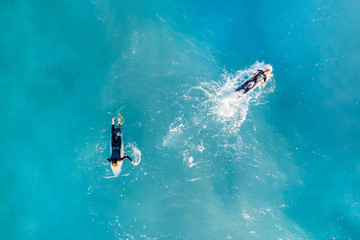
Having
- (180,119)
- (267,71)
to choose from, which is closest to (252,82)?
(267,71)

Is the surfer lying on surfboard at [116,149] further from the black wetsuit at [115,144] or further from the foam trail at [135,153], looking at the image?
the foam trail at [135,153]

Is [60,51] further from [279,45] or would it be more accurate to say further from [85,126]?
[279,45]

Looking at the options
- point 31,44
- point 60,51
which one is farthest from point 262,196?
point 31,44

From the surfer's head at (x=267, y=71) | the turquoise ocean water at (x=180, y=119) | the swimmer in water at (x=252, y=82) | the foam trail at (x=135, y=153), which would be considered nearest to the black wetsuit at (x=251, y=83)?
the swimmer in water at (x=252, y=82)

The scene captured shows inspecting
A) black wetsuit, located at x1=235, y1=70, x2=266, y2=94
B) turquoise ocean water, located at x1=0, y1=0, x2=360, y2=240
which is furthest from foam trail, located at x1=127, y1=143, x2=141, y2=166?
black wetsuit, located at x1=235, y1=70, x2=266, y2=94

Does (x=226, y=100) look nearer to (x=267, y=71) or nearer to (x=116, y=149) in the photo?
(x=267, y=71)

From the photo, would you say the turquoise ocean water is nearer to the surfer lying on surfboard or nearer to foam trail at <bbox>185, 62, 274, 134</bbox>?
foam trail at <bbox>185, 62, 274, 134</bbox>
